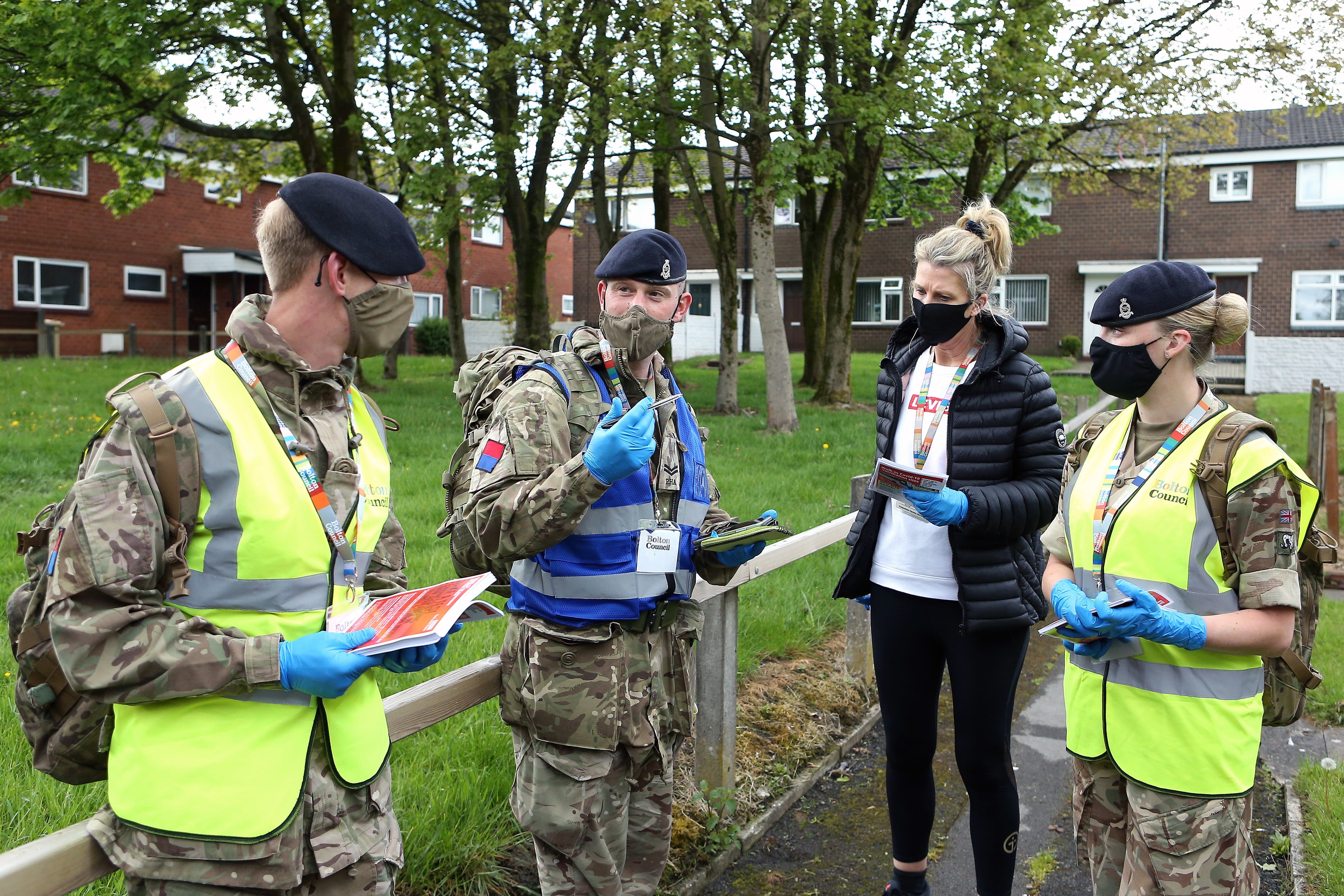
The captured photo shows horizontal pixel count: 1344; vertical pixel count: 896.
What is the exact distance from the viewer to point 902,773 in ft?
11.6

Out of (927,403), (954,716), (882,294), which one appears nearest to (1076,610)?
(954,716)

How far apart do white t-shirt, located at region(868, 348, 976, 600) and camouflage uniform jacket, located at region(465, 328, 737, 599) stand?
0.94m

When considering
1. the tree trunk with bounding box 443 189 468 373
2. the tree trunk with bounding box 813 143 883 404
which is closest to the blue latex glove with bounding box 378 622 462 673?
the tree trunk with bounding box 813 143 883 404

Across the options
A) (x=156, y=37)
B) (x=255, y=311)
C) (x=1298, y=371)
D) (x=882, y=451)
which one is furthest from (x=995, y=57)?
(x=1298, y=371)

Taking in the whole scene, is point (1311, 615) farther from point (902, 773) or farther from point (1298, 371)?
point (1298, 371)

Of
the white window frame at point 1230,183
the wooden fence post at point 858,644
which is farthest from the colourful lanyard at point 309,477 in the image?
the white window frame at point 1230,183

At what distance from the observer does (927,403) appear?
3.48m

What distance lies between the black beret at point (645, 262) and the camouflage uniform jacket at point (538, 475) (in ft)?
0.67

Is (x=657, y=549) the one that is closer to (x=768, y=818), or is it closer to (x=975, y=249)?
(x=975, y=249)

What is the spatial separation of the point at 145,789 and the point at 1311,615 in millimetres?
2826

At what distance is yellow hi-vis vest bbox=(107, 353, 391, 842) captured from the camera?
1782mm

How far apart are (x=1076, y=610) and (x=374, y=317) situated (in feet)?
6.16

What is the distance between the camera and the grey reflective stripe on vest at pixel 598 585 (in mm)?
2738

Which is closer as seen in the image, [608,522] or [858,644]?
[608,522]
